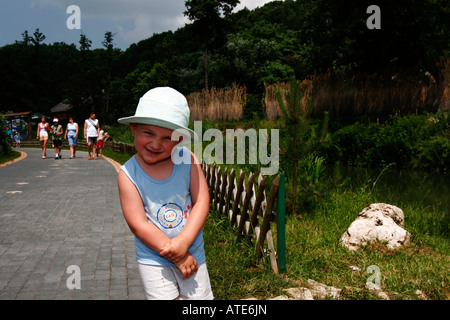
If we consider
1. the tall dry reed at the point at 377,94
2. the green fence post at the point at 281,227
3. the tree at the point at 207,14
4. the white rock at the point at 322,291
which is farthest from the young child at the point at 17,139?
the white rock at the point at 322,291

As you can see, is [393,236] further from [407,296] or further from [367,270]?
[407,296]

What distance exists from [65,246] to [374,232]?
3866mm

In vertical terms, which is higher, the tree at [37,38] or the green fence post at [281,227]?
the tree at [37,38]

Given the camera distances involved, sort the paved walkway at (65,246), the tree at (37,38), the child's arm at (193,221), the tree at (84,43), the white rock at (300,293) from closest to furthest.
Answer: the child's arm at (193,221), the white rock at (300,293), the paved walkway at (65,246), the tree at (84,43), the tree at (37,38)

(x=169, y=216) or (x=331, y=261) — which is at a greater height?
(x=169, y=216)

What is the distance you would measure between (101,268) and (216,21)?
134 ft

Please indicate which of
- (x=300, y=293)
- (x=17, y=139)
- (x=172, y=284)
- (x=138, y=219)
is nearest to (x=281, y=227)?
(x=300, y=293)

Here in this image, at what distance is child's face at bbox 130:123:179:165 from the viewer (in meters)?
2.14

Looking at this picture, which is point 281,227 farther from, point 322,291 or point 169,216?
point 169,216

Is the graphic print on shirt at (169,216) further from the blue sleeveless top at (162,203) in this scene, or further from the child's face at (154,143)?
the child's face at (154,143)

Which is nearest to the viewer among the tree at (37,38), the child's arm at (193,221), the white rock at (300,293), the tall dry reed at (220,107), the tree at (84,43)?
the child's arm at (193,221)

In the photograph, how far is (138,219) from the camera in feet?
6.86

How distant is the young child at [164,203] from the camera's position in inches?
81.8

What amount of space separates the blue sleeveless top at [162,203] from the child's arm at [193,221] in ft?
0.17
